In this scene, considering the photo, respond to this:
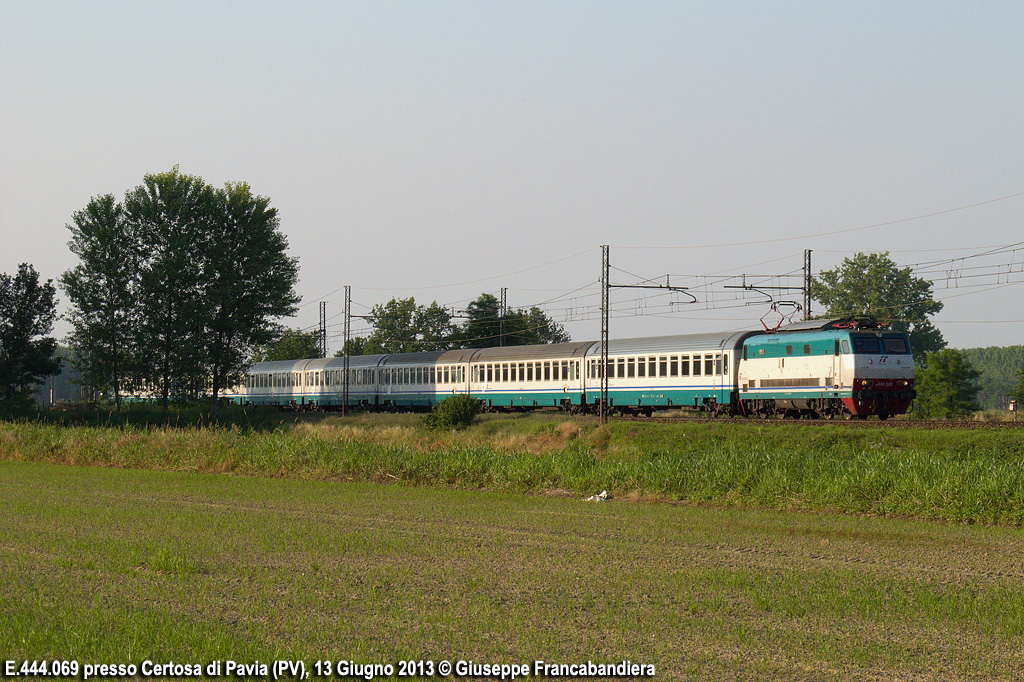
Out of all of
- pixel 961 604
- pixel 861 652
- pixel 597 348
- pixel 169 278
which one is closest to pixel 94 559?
pixel 861 652

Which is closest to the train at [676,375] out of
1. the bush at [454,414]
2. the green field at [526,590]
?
the bush at [454,414]

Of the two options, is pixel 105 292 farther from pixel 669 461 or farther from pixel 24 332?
pixel 669 461

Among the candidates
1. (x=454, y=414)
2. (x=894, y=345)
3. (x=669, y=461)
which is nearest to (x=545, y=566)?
(x=669, y=461)

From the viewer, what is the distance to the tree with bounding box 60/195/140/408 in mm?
59812

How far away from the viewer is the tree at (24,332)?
2756 inches

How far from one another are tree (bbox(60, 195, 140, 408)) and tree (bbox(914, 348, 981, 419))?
5032 centimetres

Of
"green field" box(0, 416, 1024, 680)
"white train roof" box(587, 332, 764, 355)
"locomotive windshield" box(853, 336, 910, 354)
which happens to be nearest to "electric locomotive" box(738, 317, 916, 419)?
"locomotive windshield" box(853, 336, 910, 354)

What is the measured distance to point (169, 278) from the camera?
60000 mm

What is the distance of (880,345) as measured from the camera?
37.1 m

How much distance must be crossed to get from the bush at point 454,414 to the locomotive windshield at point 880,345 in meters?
20.1

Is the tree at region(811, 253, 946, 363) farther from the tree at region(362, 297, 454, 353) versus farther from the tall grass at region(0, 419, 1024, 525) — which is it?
the tall grass at region(0, 419, 1024, 525)

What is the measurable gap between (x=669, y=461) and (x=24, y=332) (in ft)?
205

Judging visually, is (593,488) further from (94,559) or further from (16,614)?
(16,614)

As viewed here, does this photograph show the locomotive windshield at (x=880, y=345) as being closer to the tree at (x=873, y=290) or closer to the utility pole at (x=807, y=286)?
the utility pole at (x=807, y=286)
